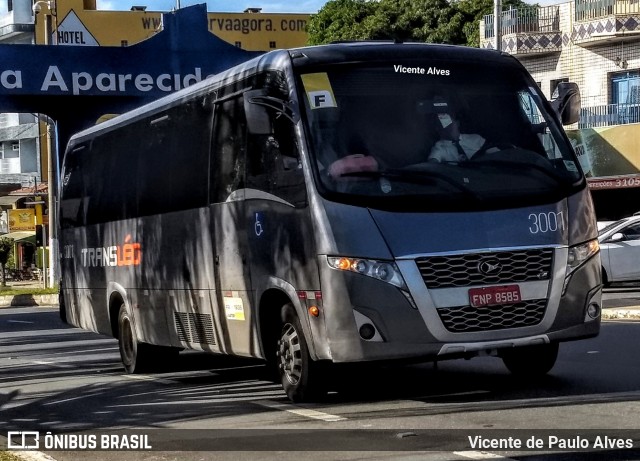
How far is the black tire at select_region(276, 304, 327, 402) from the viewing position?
10.9 m

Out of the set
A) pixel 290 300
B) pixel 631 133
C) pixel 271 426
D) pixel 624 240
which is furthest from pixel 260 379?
pixel 631 133

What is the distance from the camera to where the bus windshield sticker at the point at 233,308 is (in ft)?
39.7

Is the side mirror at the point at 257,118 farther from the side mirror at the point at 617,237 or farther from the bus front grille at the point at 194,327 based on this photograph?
the side mirror at the point at 617,237

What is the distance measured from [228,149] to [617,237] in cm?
1480

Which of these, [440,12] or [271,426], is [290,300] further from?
[440,12]

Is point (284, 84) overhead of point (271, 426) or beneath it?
overhead

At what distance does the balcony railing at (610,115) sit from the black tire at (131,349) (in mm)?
24714

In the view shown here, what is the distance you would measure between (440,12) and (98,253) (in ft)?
144

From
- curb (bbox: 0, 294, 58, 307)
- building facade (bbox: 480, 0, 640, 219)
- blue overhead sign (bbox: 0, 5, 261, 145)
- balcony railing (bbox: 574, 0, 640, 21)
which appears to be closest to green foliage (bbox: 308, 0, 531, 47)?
building facade (bbox: 480, 0, 640, 219)

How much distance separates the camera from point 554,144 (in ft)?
36.7

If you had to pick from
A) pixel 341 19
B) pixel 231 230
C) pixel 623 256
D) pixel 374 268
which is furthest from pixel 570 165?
pixel 341 19

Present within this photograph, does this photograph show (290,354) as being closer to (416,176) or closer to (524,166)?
(416,176)

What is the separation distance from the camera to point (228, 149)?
1227cm

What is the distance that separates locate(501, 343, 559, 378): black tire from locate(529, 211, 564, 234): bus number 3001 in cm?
135
